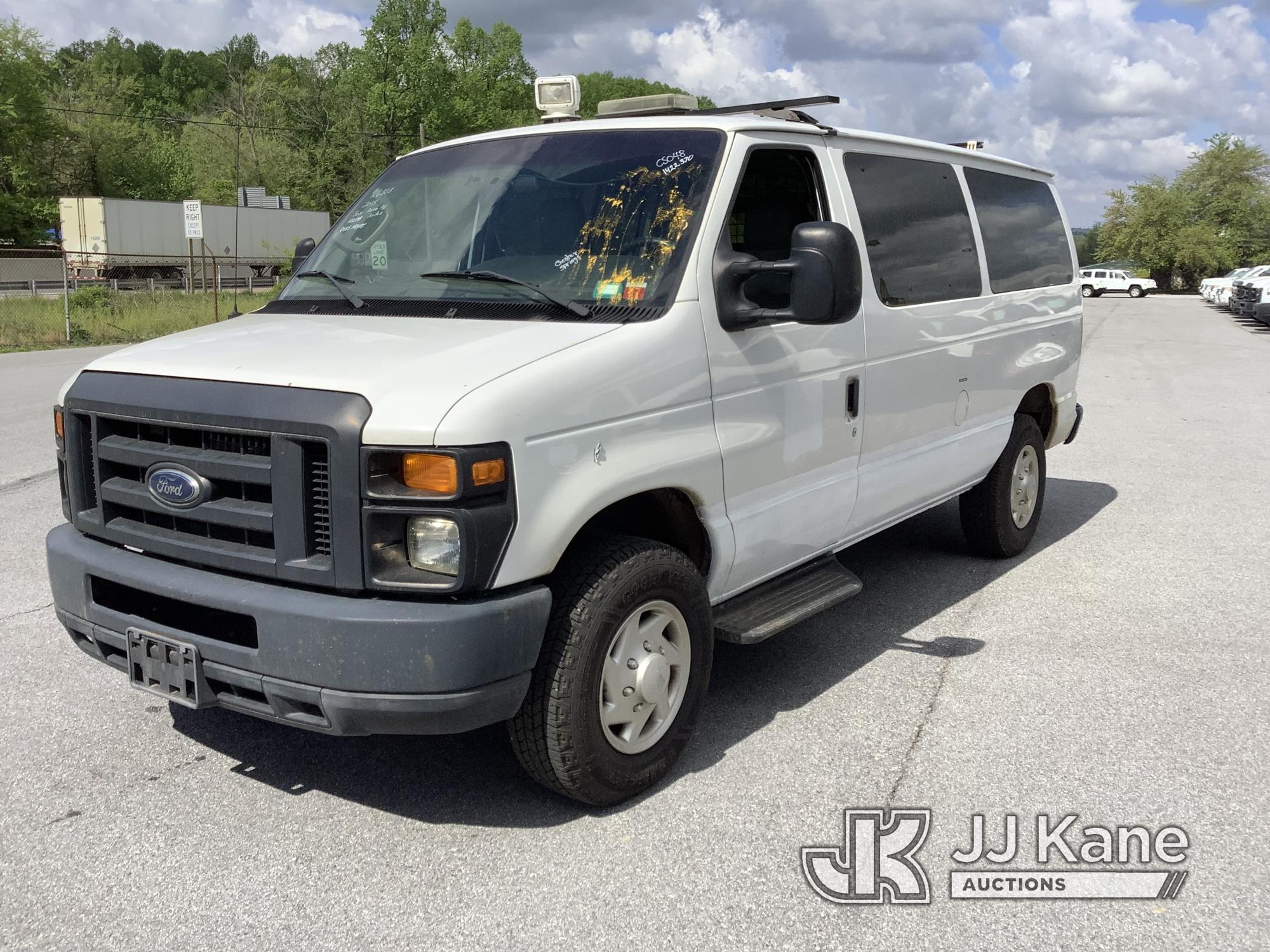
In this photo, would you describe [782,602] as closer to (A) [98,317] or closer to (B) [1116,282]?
(A) [98,317]

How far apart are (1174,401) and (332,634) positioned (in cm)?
1340

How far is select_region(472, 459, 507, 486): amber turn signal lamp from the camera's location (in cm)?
310

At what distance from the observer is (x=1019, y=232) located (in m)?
6.41

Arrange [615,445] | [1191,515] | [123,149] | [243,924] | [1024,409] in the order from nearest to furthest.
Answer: [243,924]
[615,445]
[1024,409]
[1191,515]
[123,149]

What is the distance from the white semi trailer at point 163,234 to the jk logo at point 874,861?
43285mm

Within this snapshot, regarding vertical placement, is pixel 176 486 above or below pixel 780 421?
below

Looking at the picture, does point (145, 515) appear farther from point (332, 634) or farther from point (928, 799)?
point (928, 799)

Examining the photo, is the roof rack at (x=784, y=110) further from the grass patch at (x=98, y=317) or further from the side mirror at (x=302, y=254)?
the grass patch at (x=98, y=317)

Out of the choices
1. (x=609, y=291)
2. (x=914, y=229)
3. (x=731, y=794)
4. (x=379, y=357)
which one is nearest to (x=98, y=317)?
(x=914, y=229)

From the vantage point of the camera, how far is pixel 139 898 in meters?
3.21

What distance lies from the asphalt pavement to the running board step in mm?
424

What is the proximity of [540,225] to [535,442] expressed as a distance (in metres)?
1.23

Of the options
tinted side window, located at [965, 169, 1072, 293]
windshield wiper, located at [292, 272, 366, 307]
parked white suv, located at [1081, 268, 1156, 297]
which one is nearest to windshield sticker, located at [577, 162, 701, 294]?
windshield wiper, located at [292, 272, 366, 307]

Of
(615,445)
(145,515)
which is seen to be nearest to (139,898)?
(145,515)
